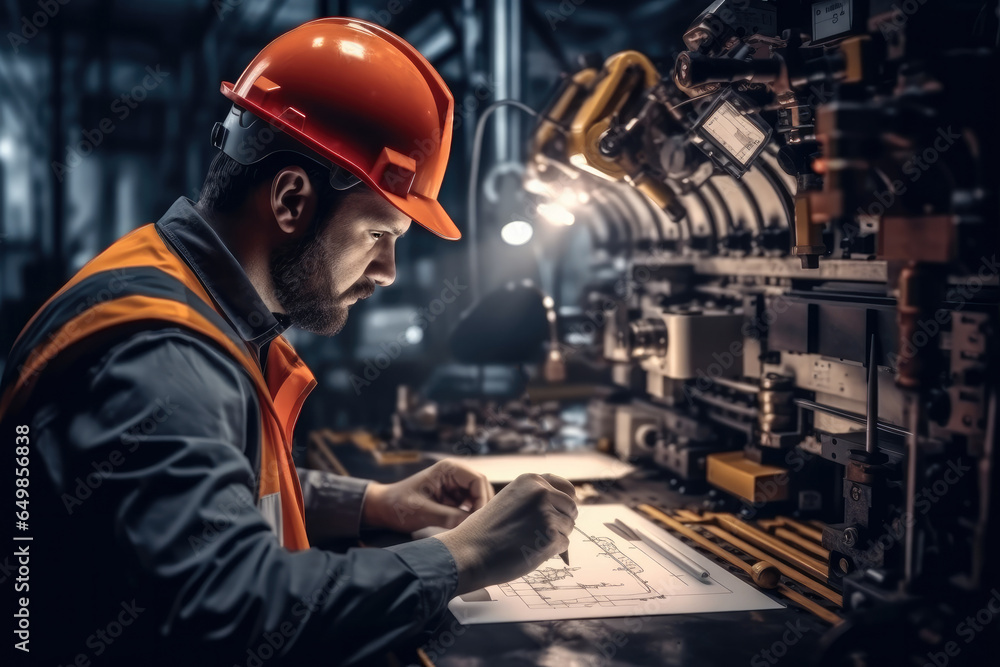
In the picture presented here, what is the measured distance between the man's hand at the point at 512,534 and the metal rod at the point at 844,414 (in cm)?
65

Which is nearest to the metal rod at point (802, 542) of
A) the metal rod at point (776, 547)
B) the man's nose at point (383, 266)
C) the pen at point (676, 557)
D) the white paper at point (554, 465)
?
the metal rod at point (776, 547)

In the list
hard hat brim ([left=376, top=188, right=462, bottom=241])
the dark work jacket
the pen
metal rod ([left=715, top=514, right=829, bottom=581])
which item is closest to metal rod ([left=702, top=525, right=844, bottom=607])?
metal rod ([left=715, top=514, right=829, bottom=581])

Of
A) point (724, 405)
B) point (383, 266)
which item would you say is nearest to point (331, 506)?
point (383, 266)

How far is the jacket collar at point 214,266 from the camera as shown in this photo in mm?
1243

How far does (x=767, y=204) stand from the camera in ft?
6.56

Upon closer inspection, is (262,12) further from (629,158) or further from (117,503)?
(117,503)

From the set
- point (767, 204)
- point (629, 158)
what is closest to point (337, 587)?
point (629, 158)

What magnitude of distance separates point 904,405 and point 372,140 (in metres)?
1.03

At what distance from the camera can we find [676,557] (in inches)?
60.3

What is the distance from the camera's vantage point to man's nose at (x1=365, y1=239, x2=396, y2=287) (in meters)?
1.45

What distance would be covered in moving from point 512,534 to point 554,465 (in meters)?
1.13

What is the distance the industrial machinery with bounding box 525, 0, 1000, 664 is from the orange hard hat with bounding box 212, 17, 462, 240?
48 cm

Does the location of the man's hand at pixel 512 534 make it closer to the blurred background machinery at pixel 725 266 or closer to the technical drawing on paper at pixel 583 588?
the technical drawing on paper at pixel 583 588

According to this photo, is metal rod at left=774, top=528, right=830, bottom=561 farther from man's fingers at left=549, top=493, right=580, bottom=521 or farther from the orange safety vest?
the orange safety vest
